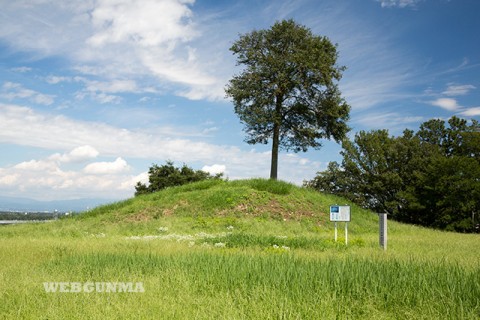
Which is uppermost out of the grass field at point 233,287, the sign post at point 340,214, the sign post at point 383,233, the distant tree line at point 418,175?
the distant tree line at point 418,175

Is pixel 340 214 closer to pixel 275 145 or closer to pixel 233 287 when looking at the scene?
pixel 233 287

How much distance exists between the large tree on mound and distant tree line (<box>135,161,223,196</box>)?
2270 cm

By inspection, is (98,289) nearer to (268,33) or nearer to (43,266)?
(43,266)

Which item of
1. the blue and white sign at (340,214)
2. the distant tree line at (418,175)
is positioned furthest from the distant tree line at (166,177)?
the blue and white sign at (340,214)

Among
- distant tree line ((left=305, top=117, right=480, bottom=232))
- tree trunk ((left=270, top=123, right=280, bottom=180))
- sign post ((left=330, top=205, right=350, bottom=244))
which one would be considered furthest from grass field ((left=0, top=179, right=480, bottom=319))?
distant tree line ((left=305, top=117, right=480, bottom=232))

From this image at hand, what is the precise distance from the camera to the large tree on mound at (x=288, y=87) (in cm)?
2909

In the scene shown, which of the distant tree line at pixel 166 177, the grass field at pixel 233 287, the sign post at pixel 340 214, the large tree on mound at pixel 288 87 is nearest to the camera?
the grass field at pixel 233 287

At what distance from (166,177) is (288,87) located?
26.4 m

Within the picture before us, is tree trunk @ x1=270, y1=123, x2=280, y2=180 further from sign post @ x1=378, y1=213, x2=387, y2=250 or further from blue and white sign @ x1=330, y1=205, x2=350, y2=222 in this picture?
sign post @ x1=378, y1=213, x2=387, y2=250

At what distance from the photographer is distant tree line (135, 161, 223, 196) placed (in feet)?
168

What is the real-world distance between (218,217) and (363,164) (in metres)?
29.8

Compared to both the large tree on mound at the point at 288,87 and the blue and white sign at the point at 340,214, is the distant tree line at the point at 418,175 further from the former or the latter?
the blue and white sign at the point at 340,214

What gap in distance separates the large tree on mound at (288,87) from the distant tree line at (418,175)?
12.5 metres

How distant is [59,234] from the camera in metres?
16.3
